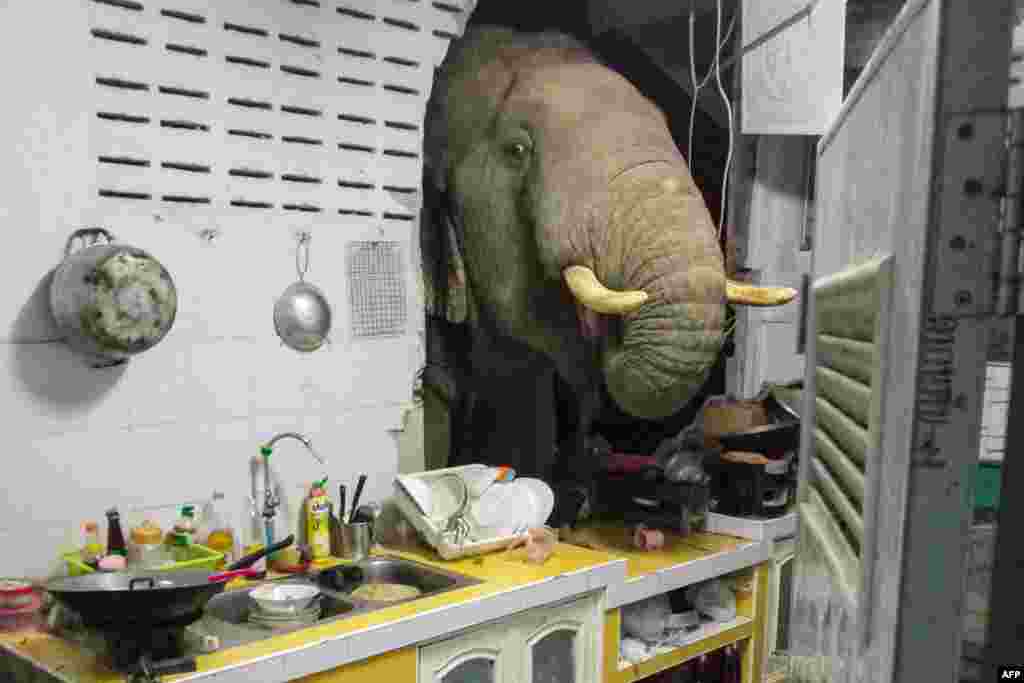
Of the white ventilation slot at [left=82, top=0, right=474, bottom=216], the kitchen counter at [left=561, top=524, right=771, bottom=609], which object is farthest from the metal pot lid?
the kitchen counter at [left=561, top=524, right=771, bottom=609]

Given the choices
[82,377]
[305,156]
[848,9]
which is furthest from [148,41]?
[848,9]

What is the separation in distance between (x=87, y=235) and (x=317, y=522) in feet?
3.21

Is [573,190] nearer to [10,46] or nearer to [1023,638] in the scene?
[10,46]

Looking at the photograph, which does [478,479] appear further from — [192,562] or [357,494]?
[192,562]

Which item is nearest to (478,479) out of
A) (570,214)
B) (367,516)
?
(367,516)

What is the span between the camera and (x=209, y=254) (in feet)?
7.43

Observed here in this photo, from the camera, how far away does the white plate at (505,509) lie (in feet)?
8.66

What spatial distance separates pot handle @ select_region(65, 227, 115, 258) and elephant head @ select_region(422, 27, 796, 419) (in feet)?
4.49

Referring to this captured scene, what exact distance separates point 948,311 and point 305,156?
2.13m

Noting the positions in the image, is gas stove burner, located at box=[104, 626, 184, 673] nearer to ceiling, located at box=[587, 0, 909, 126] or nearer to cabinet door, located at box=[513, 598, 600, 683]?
cabinet door, located at box=[513, 598, 600, 683]

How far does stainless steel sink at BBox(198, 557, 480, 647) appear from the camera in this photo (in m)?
1.94

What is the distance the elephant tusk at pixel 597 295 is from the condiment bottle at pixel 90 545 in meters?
1.50

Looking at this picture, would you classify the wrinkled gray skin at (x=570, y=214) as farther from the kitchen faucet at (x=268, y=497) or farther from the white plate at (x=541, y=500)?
the kitchen faucet at (x=268, y=497)

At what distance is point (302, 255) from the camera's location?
246 centimetres
